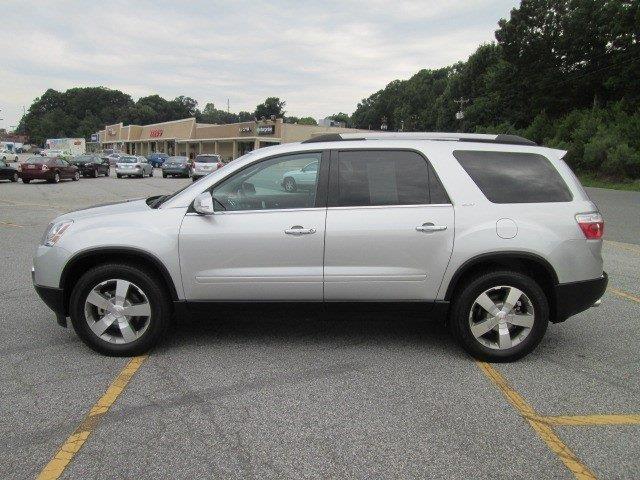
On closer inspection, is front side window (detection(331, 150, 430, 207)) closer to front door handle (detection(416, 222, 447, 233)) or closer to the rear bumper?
front door handle (detection(416, 222, 447, 233))

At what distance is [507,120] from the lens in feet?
187

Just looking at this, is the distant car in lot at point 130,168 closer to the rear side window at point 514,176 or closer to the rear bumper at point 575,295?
the rear side window at point 514,176

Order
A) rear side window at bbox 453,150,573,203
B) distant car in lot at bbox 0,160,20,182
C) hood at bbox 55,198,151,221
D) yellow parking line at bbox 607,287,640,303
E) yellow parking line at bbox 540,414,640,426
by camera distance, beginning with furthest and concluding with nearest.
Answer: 1. distant car in lot at bbox 0,160,20,182
2. yellow parking line at bbox 607,287,640,303
3. hood at bbox 55,198,151,221
4. rear side window at bbox 453,150,573,203
5. yellow parking line at bbox 540,414,640,426

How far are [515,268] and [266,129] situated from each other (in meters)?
55.0

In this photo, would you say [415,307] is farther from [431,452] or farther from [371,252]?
[431,452]

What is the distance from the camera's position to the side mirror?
13.1ft

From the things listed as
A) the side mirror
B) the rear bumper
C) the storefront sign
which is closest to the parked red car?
the side mirror

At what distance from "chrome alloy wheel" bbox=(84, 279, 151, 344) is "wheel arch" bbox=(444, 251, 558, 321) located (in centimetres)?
246

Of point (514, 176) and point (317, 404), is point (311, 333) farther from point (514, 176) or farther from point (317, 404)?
point (514, 176)

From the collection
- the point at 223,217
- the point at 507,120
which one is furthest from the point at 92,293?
the point at 507,120

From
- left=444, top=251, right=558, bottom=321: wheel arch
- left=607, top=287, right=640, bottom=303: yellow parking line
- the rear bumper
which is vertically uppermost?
left=444, top=251, right=558, bottom=321: wheel arch

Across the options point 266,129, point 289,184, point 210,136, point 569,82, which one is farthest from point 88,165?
point 569,82

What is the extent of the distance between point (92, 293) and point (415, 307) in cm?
259

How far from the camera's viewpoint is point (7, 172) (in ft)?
86.9
